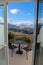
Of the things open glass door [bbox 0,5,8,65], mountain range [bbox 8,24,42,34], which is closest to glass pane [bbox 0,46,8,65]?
open glass door [bbox 0,5,8,65]

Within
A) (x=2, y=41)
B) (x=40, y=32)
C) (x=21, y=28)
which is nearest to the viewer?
(x=40, y=32)

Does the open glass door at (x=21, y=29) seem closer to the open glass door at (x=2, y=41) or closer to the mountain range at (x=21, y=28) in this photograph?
the mountain range at (x=21, y=28)

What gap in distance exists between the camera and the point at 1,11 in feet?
8.83

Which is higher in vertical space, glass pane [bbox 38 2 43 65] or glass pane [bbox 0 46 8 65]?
glass pane [bbox 38 2 43 65]

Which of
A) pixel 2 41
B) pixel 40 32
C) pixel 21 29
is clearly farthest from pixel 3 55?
pixel 40 32

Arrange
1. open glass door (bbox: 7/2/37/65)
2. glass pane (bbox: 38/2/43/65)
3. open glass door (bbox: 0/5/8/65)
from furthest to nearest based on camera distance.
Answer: open glass door (bbox: 7/2/37/65)
open glass door (bbox: 0/5/8/65)
glass pane (bbox: 38/2/43/65)

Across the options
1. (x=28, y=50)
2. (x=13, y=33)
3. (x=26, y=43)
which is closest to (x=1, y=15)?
(x=13, y=33)

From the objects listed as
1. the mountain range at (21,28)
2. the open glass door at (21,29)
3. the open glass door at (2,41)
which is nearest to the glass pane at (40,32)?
the open glass door at (21,29)

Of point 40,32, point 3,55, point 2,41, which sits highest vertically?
point 40,32

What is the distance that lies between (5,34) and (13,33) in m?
0.36

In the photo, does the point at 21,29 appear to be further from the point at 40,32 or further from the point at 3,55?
the point at 3,55

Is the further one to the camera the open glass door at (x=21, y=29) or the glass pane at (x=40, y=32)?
the open glass door at (x=21, y=29)

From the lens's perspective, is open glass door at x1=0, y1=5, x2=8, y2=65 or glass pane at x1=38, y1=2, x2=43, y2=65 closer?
glass pane at x1=38, y1=2, x2=43, y2=65

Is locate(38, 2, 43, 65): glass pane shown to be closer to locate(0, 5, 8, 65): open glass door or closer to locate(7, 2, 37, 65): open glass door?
locate(7, 2, 37, 65): open glass door
